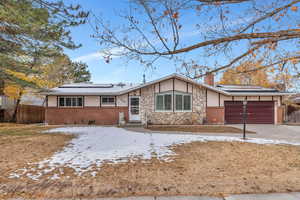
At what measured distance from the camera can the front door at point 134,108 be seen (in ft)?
44.5

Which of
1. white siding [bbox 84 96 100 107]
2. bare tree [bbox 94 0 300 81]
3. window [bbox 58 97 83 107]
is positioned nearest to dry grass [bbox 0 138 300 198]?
bare tree [bbox 94 0 300 81]

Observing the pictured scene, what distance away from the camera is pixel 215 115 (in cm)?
1368

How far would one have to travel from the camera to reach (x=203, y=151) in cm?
544

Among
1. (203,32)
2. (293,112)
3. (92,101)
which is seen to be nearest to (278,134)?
(203,32)

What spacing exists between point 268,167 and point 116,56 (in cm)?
446

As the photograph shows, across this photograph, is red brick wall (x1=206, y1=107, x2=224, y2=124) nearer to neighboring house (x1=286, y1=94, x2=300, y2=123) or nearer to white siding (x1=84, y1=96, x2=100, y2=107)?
neighboring house (x1=286, y1=94, x2=300, y2=123)

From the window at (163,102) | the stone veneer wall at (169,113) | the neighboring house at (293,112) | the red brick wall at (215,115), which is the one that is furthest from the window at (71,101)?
the neighboring house at (293,112)

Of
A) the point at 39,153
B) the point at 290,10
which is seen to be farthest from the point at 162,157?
the point at 290,10

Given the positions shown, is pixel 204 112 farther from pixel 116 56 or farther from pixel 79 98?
pixel 116 56

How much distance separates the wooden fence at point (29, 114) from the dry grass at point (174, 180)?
1535 cm

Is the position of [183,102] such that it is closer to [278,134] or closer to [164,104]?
[164,104]

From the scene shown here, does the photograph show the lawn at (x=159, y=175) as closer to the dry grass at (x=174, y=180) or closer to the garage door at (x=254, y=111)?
the dry grass at (x=174, y=180)

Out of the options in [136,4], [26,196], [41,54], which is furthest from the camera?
[41,54]

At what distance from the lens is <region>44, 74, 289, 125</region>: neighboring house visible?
43.6 feet
